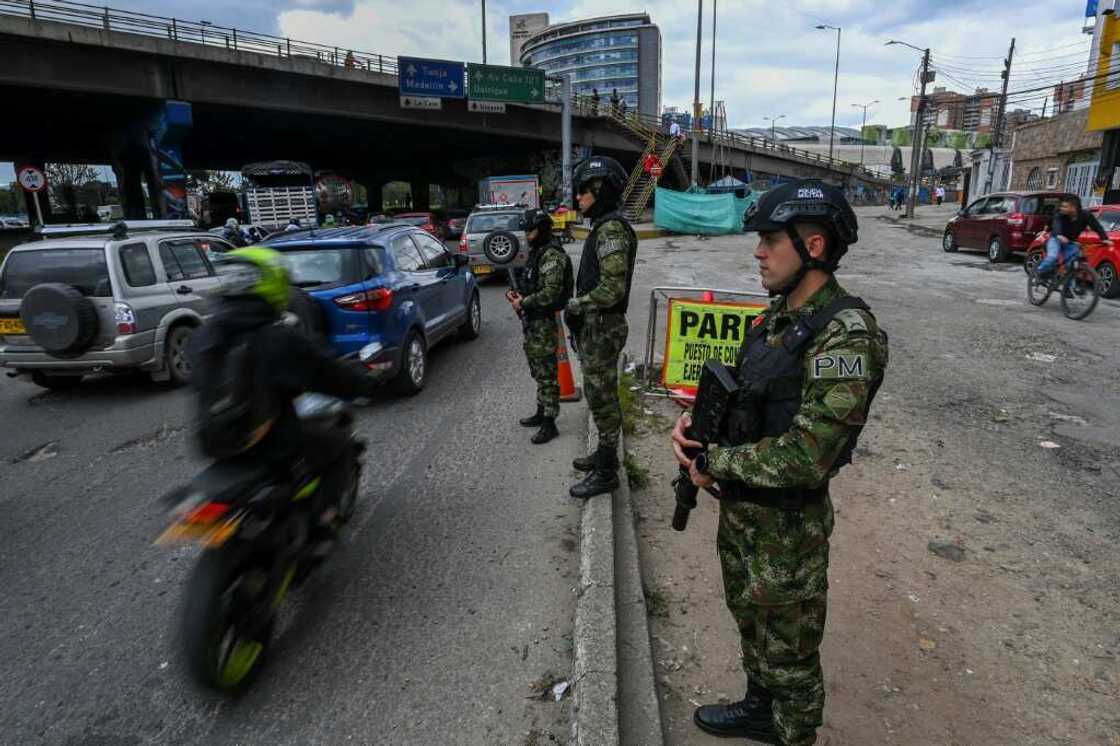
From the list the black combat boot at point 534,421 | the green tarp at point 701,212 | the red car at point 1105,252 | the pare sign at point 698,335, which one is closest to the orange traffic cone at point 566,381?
the black combat boot at point 534,421

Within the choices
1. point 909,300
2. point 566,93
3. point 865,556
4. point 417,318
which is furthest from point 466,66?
point 865,556

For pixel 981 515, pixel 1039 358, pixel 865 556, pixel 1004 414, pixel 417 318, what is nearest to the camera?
pixel 865 556

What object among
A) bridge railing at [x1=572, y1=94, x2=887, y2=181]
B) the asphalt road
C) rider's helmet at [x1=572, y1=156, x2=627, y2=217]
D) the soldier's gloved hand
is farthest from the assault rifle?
bridge railing at [x1=572, y1=94, x2=887, y2=181]

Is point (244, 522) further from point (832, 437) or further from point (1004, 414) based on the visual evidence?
point (1004, 414)

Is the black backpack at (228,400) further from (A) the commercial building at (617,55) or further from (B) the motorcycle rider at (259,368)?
(A) the commercial building at (617,55)

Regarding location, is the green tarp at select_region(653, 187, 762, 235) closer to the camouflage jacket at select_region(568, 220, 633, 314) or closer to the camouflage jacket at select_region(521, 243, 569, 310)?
the camouflage jacket at select_region(521, 243, 569, 310)

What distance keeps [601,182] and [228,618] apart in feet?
10.1

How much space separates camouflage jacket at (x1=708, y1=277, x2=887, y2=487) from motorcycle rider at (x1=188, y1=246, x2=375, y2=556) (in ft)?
6.62

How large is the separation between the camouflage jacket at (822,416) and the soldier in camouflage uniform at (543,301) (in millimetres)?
3063

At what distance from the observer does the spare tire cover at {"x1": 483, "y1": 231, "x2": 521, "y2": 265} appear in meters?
7.03

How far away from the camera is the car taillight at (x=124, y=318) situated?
6.65m

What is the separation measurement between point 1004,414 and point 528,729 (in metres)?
5.62

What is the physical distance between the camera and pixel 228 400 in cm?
273

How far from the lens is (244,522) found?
273cm
